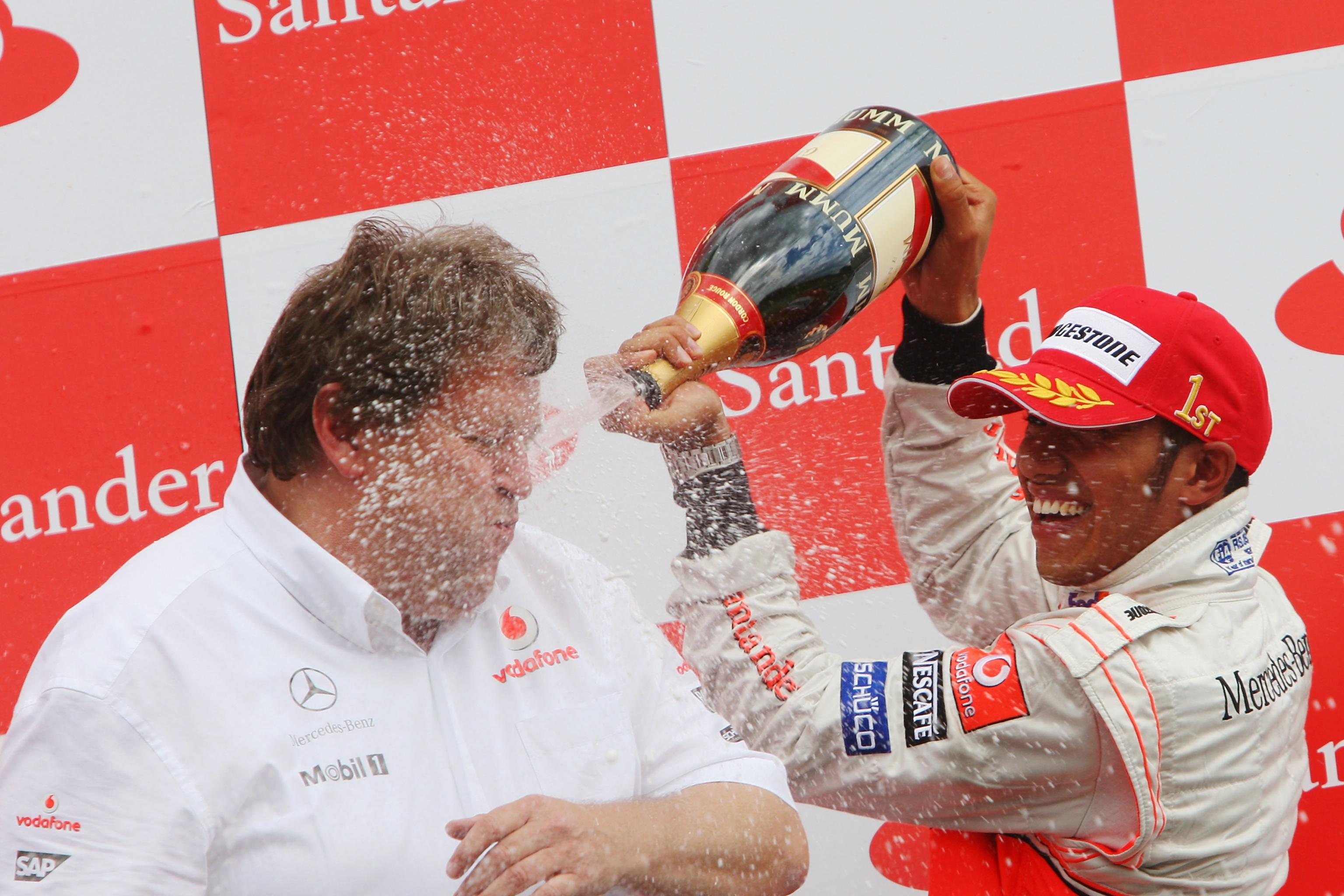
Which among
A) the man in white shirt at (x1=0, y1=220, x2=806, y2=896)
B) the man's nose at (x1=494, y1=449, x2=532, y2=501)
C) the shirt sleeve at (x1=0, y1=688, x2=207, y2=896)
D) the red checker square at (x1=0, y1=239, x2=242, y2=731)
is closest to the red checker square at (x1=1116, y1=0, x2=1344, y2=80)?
the man in white shirt at (x1=0, y1=220, x2=806, y2=896)

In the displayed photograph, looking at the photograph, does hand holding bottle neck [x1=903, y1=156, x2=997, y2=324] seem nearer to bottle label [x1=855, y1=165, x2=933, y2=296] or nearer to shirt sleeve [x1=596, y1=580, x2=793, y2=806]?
bottle label [x1=855, y1=165, x2=933, y2=296]

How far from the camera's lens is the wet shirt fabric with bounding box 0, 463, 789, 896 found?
40.1 inches

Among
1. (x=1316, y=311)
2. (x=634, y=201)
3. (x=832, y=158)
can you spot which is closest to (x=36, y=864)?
(x=832, y=158)

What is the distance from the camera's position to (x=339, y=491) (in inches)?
49.3

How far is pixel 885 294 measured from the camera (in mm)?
2031

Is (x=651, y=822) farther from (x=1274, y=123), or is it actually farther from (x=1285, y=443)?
(x=1274, y=123)

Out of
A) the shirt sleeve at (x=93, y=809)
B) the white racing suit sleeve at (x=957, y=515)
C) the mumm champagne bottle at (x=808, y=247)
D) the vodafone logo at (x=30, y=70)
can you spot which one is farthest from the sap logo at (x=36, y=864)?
the vodafone logo at (x=30, y=70)

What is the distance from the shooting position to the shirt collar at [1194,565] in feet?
4.68

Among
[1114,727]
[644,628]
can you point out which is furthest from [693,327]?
[1114,727]

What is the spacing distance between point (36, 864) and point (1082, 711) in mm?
1007

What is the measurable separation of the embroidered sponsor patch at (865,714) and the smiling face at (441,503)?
0.45 metres

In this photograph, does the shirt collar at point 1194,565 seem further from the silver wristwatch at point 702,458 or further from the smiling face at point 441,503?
the smiling face at point 441,503

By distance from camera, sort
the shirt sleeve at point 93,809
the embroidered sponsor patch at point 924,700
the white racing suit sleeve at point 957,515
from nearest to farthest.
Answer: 1. the shirt sleeve at point 93,809
2. the embroidered sponsor patch at point 924,700
3. the white racing suit sleeve at point 957,515

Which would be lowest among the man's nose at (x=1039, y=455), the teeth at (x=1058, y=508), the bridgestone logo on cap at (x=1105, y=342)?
the teeth at (x=1058, y=508)
